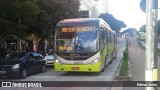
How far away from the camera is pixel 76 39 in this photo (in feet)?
63.2

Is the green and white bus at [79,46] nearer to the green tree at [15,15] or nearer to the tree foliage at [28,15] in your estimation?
the green tree at [15,15]

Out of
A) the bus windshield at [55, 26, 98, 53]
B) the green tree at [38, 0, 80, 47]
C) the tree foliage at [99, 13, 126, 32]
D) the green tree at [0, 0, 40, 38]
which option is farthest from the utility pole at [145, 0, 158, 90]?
the tree foliage at [99, 13, 126, 32]

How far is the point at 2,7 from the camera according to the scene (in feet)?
81.8

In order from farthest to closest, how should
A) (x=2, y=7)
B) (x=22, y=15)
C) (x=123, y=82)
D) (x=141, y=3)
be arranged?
(x=22, y=15)
(x=2, y=7)
(x=123, y=82)
(x=141, y=3)

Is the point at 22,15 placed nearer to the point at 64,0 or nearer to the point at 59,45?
the point at 59,45

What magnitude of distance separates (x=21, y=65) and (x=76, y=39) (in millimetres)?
3263

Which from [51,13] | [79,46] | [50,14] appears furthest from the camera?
[51,13]

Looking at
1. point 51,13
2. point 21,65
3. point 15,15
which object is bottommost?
point 21,65

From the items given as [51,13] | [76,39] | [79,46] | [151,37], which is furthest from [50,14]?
[151,37]

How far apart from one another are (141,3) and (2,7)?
63.2 ft

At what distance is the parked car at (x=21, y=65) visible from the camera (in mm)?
18359

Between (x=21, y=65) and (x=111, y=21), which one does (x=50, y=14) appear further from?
(x=111, y=21)

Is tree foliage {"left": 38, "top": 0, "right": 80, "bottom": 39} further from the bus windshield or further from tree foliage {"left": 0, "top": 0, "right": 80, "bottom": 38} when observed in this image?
the bus windshield

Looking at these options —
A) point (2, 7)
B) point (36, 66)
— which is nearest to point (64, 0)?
point (2, 7)
